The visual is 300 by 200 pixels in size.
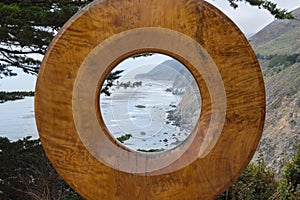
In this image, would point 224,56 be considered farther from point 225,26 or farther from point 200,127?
point 200,127

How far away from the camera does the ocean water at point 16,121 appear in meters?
3.48

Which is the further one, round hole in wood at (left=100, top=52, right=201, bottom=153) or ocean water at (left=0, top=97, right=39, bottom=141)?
ocean water at (left=0, top=97, right=39, bottom=141)

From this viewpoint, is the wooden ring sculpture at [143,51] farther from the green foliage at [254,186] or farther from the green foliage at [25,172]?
the green foliage at [25,172]

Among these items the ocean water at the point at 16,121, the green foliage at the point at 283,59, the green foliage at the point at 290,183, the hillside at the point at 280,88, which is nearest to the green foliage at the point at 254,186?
the green foliage at the point at 290,183

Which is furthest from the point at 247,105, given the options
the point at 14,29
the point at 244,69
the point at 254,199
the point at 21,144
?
the point at 21,144

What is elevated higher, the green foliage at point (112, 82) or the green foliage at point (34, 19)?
the green foliage at point (34, 19)

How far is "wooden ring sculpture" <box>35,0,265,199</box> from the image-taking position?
3.97 ft

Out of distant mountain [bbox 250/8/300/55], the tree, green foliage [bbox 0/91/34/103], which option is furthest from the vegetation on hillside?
distant mountain [bbox 250/8/300/55]

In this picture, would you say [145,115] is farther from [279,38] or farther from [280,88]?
[279,38]

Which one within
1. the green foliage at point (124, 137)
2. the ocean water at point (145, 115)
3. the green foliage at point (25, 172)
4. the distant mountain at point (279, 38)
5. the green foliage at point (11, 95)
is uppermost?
the distant mountain at point (279, 38)

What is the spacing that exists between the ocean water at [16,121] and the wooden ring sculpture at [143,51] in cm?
234

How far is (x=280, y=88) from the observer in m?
3.75

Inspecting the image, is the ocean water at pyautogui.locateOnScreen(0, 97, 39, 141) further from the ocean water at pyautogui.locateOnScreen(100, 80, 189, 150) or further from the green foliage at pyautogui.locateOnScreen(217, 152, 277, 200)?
A: the ocean water at pyautogui.locateOnScreen(100, 80, 189, 150)

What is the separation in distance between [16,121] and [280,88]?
2.64 metres
